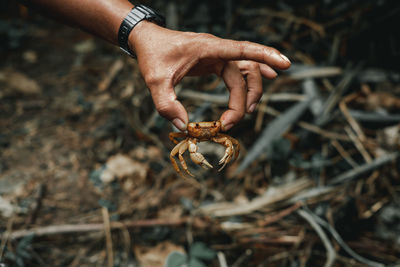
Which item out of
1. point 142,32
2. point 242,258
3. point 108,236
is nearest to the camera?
point 142,32

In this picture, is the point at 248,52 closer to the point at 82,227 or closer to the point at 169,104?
the point at 169,104

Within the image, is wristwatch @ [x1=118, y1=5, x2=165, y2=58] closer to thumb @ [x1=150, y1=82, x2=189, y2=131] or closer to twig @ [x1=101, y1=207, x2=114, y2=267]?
thumb @ [x1=150, y1=82, x2=189, y2=131]

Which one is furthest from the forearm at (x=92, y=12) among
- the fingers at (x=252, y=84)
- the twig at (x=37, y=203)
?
the twig at (x=37, y=203)

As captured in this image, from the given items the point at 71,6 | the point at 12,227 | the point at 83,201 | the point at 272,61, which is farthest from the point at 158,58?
the point at 12,227

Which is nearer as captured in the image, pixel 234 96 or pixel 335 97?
pixel 234 96

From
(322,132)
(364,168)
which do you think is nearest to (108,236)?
(322,132)

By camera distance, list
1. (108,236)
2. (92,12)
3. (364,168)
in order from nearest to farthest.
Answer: (92,12), (108,236), (364,168)
